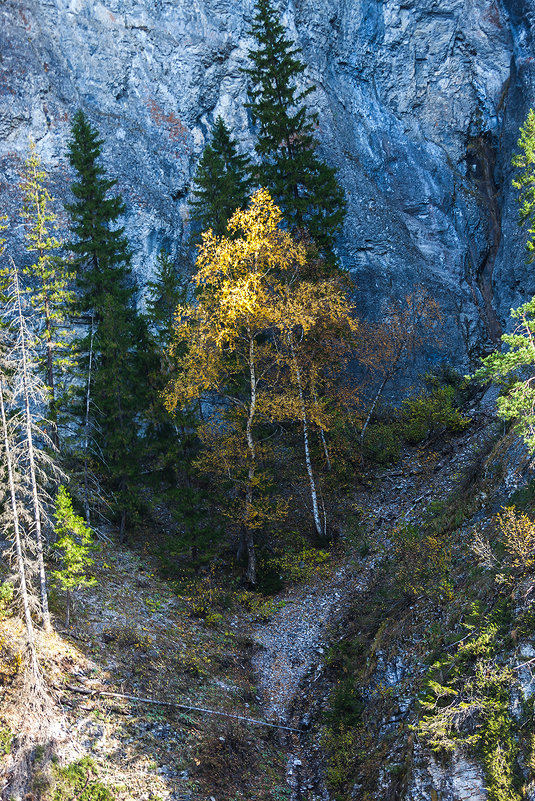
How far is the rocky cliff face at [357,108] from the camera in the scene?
95.1 ft

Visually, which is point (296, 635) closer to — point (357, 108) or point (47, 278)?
point (47, 278)

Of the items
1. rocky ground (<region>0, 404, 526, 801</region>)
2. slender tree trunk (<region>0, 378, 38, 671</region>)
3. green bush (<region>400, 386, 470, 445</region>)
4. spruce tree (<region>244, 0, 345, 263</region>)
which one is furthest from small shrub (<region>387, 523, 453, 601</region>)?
spruce tree (<region>244, 0, 345, 263</region>)

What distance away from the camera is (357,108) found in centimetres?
3244

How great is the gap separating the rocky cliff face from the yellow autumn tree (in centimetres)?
1100

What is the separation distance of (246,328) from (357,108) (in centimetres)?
2194

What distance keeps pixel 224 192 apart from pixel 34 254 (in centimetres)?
1095

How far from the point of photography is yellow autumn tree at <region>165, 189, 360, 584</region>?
1703 cm

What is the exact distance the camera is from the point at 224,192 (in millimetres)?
23938

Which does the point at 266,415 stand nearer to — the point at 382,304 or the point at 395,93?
the point at 382,304

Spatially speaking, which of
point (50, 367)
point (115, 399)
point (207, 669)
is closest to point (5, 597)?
point (207, 669)

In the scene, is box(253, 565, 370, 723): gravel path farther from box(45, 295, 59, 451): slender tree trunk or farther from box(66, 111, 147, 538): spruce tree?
box(45, 295, 59, 451): slender tree trunk

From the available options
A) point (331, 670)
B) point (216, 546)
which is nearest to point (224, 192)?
point (216, 546)

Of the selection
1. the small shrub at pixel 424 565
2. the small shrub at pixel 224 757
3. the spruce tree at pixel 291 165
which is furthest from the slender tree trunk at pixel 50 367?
the small shrub at pixel 424 565

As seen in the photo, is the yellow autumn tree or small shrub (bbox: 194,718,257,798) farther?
the yellow autumn tree
